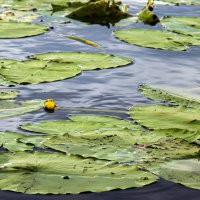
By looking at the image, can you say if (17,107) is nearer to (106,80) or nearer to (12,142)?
(12,142)

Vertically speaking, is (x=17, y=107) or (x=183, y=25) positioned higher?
(x=183, y=25)

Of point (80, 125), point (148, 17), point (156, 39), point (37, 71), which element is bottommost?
point (80, 125)

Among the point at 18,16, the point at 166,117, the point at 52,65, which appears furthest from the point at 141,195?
the point at 18,16

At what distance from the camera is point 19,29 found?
524 centimetres

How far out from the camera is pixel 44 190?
7.34ft

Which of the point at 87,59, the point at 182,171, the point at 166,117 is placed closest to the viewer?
the point at 182,171

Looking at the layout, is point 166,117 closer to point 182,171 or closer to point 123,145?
point 123,145

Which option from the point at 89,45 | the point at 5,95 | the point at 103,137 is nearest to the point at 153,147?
the point at 103,137

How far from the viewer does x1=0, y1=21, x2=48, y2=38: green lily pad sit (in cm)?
506

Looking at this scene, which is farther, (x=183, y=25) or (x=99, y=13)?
(x=99, y=13)

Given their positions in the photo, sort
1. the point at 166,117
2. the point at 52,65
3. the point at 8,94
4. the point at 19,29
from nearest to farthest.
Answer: the point at 166,117
the point at 8,94
the point at 52,65
the point at 19,29

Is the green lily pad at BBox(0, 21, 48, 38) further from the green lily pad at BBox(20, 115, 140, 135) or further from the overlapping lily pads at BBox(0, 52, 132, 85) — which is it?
the green lily pad at BBox(20, 115, 140, 135)

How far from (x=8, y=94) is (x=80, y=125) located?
0.72 meters

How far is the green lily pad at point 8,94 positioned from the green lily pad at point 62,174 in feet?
3.00
